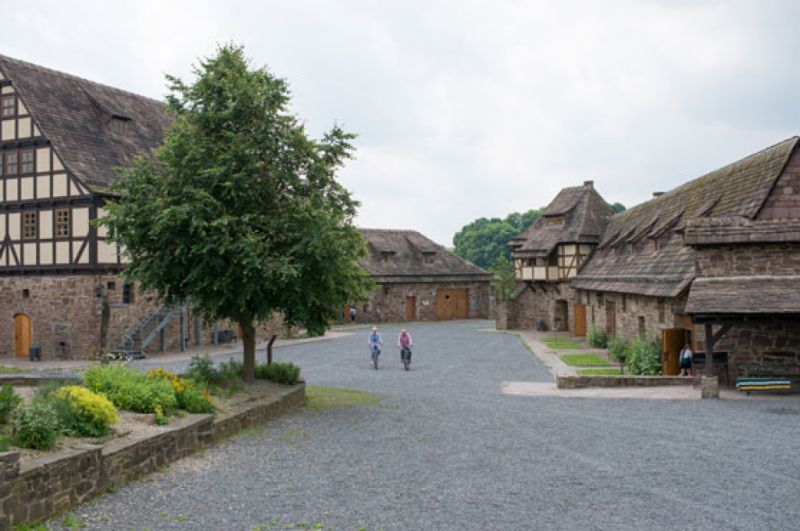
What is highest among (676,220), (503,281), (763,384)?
(676,220)

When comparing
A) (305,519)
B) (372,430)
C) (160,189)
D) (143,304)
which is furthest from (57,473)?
(143,304)

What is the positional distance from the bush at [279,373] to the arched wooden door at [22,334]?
16.7 meters

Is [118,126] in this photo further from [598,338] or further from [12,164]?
[598,338]

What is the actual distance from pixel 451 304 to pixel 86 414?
147 ft

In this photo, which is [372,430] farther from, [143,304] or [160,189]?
[143,304]

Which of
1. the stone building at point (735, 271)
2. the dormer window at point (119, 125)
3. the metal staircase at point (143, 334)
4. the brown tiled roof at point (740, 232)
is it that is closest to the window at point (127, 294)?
the metal staircase at point (143, 334)

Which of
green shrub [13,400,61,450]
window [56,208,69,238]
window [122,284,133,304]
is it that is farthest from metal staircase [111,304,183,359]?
green shrub [13,400,61,450]

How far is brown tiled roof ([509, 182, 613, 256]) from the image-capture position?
128 feet

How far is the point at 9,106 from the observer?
29.3 metres

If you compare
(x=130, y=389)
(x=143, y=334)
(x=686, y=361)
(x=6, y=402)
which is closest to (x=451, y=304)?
(x=143, y=334)

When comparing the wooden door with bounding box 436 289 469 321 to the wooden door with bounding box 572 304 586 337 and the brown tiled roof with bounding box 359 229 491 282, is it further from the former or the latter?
the wooden door with bounding box 572 304 586 337

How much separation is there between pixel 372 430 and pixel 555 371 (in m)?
11.3

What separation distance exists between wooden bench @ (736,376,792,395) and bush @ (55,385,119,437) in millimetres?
14208

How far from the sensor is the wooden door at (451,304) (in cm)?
5366
